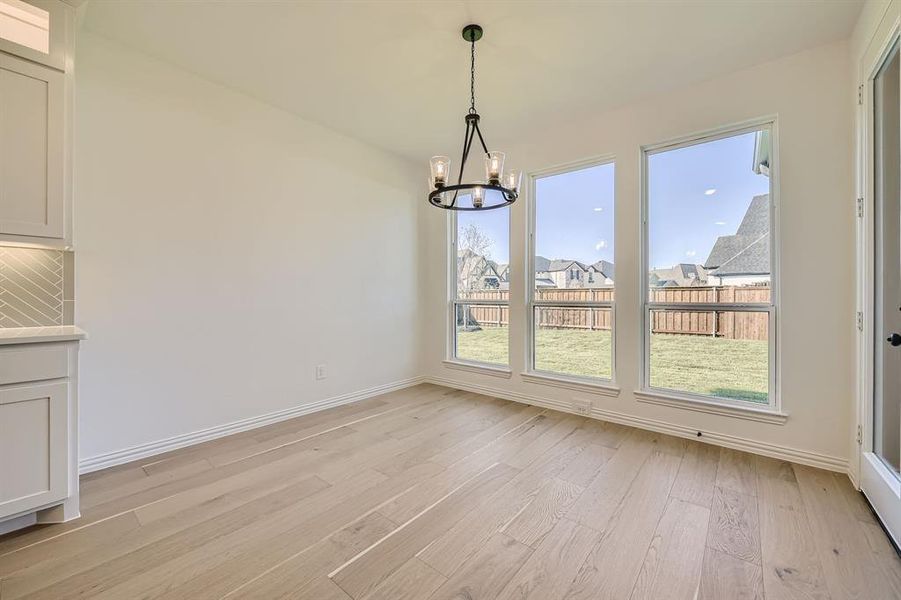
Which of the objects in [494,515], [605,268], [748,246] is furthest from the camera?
[605,268]

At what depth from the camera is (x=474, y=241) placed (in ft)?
14.8

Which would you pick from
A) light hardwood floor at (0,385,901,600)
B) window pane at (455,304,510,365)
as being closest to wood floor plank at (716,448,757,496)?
A: light hardwood floor at (0,385,901,600)

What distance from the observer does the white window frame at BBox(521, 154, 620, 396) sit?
3415mm

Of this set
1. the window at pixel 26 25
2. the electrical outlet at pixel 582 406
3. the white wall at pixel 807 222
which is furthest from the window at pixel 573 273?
the window at pixel 26 25

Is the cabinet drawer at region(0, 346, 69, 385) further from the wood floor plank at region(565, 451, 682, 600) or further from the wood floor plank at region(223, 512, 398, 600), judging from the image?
the wood floor plank at region(565, 451, 682, 600)

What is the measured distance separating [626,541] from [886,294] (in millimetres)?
1895

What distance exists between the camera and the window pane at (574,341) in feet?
11.5

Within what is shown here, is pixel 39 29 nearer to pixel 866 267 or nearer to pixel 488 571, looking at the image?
pixel 488 571

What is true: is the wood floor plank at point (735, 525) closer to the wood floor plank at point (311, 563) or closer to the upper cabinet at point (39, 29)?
the wood floor plank at point (311, 563)

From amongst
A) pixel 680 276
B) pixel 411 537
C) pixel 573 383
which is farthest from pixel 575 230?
pixel 411 537

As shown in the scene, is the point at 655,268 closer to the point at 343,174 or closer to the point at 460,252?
the point at 460,252

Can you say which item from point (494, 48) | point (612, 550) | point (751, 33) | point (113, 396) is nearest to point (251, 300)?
point (113, 396)

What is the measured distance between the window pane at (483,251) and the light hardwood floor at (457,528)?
195 cm

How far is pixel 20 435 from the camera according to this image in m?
1.73
